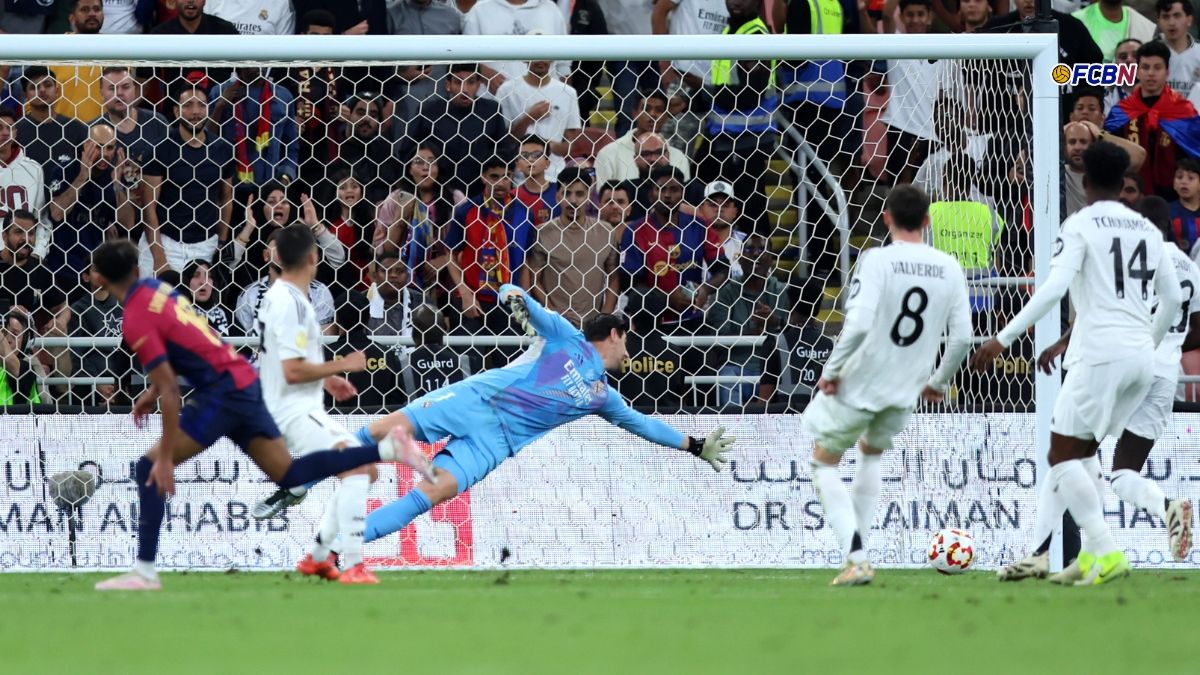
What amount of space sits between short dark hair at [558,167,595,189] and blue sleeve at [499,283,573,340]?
2.25 m

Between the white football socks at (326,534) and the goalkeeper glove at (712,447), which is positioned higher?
the goalkeeper glove at (712,447)

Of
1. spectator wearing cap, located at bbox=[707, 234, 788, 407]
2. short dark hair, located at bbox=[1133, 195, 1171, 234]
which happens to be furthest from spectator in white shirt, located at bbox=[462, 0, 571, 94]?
short dark hair, located at bbox=[1133, 195, 1171, 234]

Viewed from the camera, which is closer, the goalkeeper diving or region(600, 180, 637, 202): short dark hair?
the goalkeeper diving

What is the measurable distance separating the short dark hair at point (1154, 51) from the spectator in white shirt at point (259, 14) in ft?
23.1

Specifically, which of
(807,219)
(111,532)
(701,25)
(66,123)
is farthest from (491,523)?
(701,25)

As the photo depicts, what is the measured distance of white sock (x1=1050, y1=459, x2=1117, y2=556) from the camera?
8555 millimetres

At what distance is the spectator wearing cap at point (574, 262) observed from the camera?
12164 mm

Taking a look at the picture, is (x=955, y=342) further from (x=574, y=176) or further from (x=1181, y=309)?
(x=574, y=176)

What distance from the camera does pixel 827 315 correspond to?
12.5 m

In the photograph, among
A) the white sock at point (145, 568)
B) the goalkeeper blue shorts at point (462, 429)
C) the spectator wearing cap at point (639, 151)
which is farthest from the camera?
the spectator wearing cap at point (639, 151)

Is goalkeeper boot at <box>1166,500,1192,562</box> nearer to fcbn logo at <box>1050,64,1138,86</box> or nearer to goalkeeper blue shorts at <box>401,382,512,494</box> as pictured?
goalkeeper blue shorts at <box>401,382,512,494</box>

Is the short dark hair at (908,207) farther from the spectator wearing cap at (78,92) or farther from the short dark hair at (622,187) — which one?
the spectator wearing cap at (78,92)

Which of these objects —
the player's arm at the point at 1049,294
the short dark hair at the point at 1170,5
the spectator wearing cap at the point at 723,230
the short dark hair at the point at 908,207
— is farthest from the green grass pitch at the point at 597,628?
the short dark hair at the point at 1170,5

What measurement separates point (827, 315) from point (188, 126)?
15.7ft
